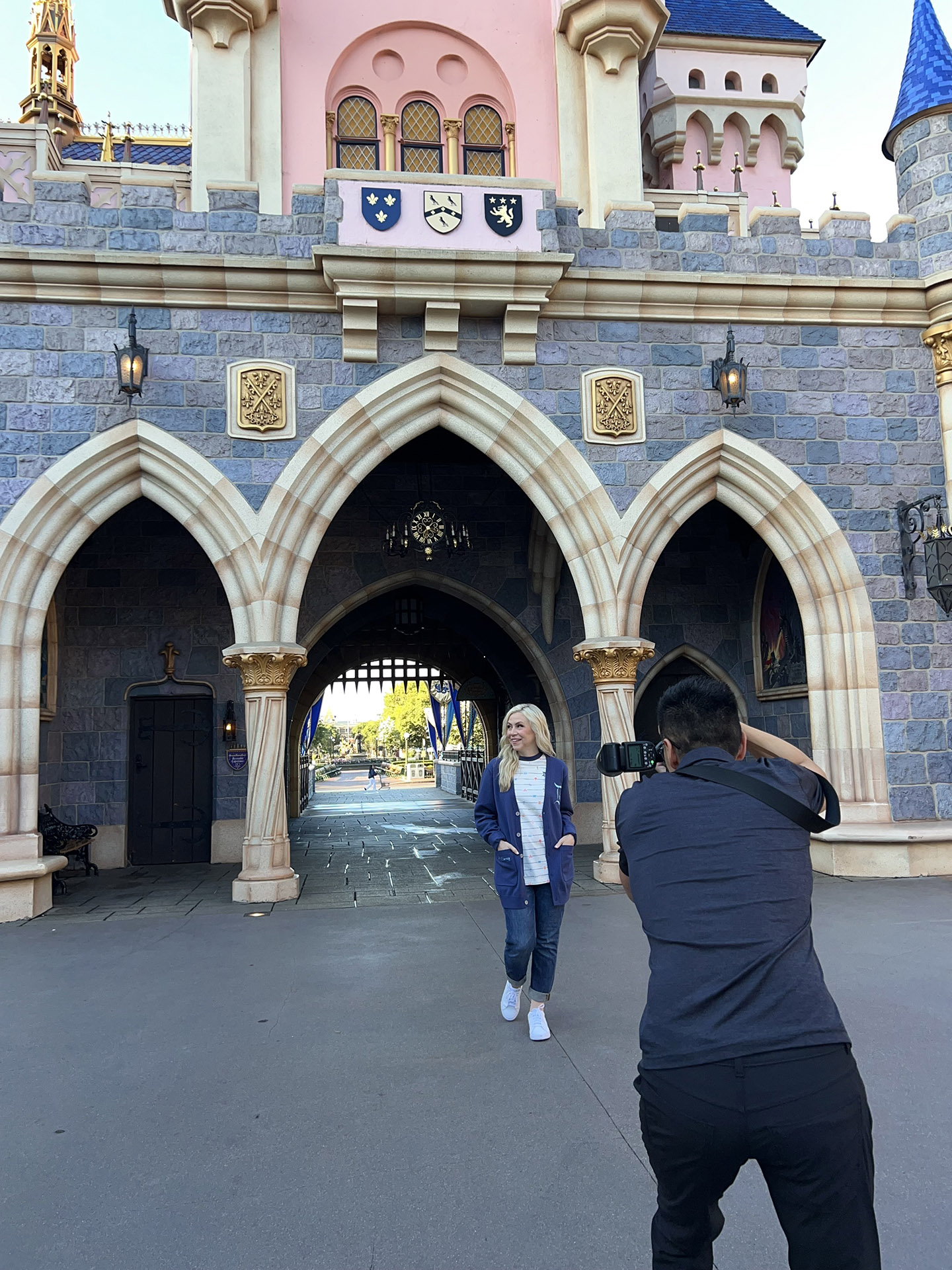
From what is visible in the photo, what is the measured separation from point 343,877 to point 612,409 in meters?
5.49

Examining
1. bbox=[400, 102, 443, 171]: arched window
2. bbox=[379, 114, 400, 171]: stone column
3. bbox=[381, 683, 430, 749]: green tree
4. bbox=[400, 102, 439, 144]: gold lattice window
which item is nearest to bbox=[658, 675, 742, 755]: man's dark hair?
bbox=[379, 114, 400, 171]: stone column

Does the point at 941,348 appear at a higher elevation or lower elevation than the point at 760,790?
higher

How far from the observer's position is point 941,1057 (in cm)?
405

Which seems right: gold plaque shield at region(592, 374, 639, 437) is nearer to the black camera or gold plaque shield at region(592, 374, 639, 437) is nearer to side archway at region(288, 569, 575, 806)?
side archway at region(288, 569, 575, 806)

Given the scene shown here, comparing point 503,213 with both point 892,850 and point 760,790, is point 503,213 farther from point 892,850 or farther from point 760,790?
point 760,790

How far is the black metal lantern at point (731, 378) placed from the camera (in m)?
9.03

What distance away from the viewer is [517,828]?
4.52 m

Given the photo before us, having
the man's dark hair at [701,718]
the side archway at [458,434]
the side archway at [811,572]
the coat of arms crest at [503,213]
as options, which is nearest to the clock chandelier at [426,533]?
the side archway at [458,434]

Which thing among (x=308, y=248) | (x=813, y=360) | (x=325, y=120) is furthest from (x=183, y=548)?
(x=813, y=360)

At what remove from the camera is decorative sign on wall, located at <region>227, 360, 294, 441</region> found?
28.5 ft


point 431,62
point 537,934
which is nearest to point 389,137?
point 431,62

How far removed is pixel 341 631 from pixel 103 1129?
11.1m

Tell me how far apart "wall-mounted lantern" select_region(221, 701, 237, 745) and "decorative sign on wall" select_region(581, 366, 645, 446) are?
5479 millimetres

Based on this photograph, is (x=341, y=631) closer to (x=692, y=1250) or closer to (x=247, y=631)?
(x=247, y=631)
